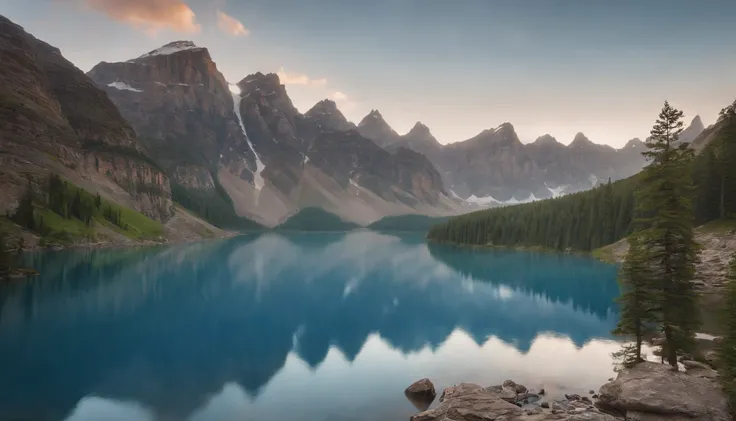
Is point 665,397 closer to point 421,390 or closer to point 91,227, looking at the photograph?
point 421,390

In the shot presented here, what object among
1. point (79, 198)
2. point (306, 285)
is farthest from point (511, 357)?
point (79, 198)

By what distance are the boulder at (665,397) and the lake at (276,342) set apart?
5285 mm

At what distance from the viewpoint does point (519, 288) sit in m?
82.4

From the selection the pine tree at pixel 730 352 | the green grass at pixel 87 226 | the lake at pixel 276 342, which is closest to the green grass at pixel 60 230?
the green grass at pixel 87 226

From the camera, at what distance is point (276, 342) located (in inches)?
1738

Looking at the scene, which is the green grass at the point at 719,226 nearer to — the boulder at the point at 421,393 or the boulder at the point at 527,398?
the boulder at the point at 527,398

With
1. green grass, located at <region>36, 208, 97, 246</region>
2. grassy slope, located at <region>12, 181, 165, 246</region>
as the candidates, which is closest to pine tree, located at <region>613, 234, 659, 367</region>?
green grass, located at <region>36, 208, 97, 246</region>

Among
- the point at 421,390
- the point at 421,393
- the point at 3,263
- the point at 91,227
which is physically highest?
the point at 91,227

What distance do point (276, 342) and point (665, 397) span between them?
32440 mm

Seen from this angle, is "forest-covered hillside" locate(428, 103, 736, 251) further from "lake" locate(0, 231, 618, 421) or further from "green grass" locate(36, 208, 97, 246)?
"green grass" locate(36, 208, 97, 246)

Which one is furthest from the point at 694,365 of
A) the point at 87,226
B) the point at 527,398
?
the point at 87,226

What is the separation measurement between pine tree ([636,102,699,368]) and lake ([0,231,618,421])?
6.93 m

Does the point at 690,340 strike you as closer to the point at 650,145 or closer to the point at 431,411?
the point at 650,145

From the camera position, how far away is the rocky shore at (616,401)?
846 inches
